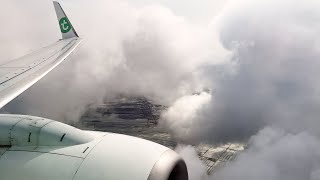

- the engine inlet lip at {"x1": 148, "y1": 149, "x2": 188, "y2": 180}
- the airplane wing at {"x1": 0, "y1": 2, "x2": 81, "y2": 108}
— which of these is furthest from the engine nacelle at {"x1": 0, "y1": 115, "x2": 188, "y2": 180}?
the airplane wing at {"x1": 0, "y1": 2, "x2": 81, "y2": 108}

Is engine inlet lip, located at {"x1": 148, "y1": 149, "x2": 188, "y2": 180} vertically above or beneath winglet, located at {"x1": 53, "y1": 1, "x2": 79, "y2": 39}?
beneath

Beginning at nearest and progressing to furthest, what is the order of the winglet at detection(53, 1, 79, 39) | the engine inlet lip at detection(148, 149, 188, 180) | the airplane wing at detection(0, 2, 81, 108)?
the engine inlet lip at detection(148, 149, 188, 180)
the airplane wing at detection(0, 2, 81, 108)
the winglet at detection(53, 1, 79, 39)

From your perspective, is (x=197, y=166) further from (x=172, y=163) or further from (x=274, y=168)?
(x=172, y=163)

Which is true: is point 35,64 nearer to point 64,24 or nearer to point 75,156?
point 64,24

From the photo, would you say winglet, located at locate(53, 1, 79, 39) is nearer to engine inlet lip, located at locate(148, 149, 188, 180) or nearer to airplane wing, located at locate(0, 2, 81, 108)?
airplane wing, located at locate(0, 2, 81, 108)

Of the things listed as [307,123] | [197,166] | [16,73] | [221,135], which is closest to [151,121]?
[221,135]

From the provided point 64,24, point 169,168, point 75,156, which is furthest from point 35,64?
point 169,168

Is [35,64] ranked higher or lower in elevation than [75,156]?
higher
